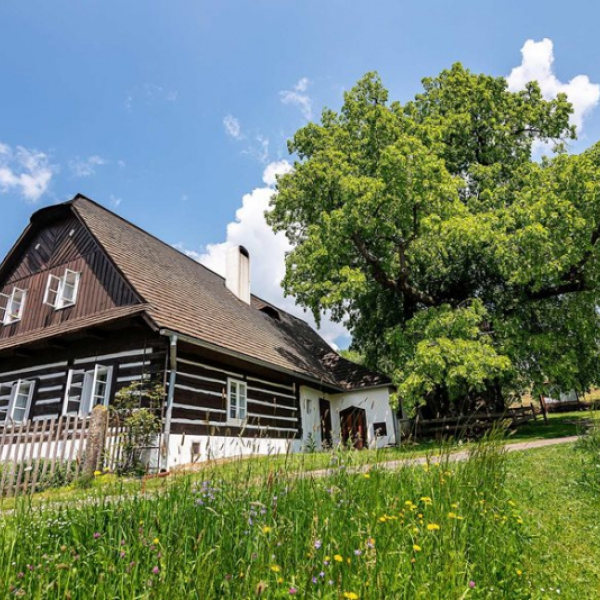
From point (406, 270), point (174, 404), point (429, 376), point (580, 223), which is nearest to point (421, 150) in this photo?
point (406, 270)

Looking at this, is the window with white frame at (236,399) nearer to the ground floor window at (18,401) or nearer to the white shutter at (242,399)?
the white shutter at (242,399)

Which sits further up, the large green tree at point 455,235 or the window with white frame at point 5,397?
the large green tree at point 455,235

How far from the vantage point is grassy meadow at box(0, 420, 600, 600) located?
256 cm

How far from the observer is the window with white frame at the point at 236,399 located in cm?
1392

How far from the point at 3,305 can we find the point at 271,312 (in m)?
12.7

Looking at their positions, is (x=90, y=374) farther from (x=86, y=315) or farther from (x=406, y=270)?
(x=406, y=270)

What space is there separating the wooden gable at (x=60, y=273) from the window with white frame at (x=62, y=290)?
17cm

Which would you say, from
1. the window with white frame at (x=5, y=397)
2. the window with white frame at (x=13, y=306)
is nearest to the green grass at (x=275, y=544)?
the window with white frame at (x=5, y=397)

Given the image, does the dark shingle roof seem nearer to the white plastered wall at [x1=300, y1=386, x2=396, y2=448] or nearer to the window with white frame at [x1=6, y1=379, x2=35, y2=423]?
the white plastered wall at [x1=300, y1=386, x2=396, y2=448]

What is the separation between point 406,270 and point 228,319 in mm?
7466

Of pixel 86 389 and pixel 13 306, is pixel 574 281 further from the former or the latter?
pixel 13 306

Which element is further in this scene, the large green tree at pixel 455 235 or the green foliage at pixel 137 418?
the large green tree at pixel 455 235

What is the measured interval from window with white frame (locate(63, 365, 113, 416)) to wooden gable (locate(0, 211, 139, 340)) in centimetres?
183

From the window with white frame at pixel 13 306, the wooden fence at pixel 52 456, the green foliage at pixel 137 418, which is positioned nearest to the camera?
the wooden fence at pixel 52 456
